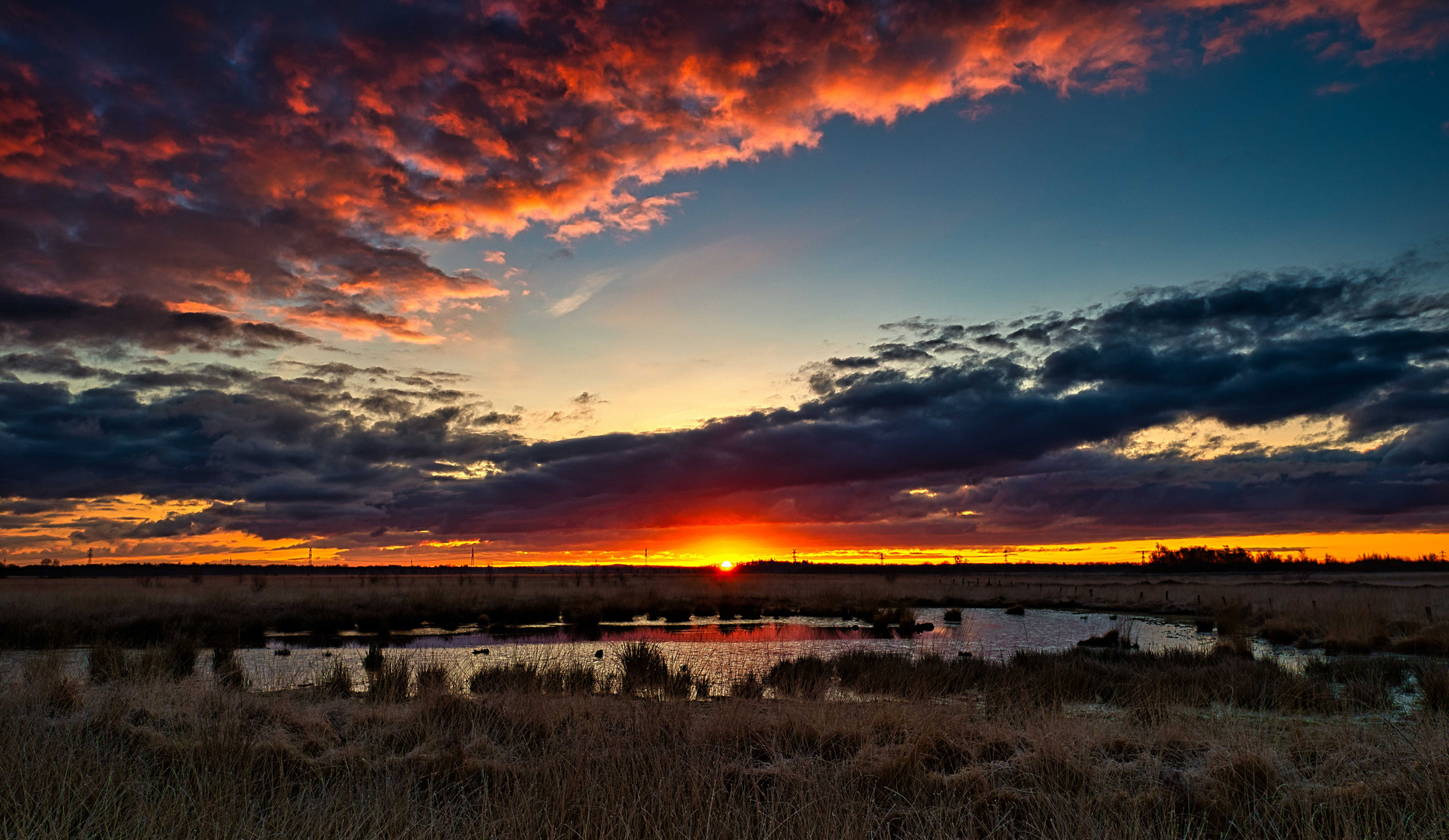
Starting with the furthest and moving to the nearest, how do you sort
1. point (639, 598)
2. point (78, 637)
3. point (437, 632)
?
point (639, 598), point (437, 632), point (78, 637)

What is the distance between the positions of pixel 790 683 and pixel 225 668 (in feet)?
43.1

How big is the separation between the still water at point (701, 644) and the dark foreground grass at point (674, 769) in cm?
518

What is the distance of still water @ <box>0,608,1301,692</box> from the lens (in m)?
19.4

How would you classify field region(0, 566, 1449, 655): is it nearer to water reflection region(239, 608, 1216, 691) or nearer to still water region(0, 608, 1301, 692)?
still water region(0, 608, 1301, 692)

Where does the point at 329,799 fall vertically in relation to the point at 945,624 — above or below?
above

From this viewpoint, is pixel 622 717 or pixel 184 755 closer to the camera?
pixel 184 755

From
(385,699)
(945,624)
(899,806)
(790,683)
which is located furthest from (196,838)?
(945,624)

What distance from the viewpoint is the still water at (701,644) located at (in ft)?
63.7

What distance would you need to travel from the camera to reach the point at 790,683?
655 inches

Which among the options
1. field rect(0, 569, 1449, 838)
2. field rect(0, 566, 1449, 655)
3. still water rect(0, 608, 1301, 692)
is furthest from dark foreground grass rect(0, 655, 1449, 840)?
field rect(0, 566, 1449, 655)

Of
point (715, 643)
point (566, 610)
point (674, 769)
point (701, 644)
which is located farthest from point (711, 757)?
point (566, 610)

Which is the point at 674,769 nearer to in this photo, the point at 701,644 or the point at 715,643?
the point at 701,644

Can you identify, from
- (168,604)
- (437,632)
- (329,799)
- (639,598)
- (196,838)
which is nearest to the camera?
(196,838)

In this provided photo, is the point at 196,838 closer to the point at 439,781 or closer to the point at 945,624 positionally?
the point at 439,781
